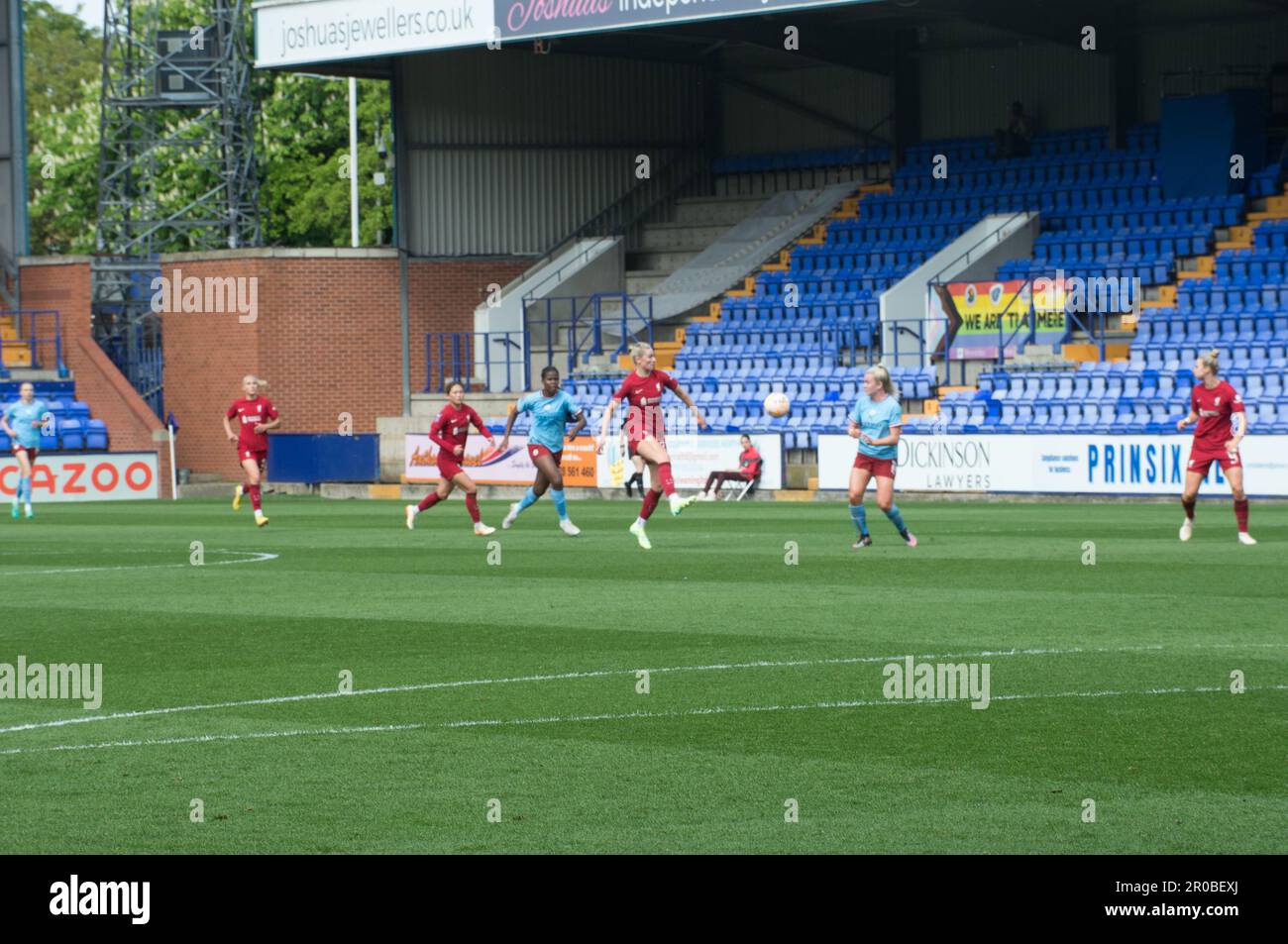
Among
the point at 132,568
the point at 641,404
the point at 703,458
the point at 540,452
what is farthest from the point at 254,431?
the point at 703,458

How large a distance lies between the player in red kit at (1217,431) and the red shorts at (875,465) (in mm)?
3098

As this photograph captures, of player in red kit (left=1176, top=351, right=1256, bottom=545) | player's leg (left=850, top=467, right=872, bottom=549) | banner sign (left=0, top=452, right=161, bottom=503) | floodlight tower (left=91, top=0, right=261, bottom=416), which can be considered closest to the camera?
player's leg (left=850, top=467, right=872, bottom=549)

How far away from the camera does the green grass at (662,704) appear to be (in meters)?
8.23

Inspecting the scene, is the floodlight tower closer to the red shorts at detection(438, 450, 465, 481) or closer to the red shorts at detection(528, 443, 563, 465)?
the red shorts at detection(438, 450, 465, 481)

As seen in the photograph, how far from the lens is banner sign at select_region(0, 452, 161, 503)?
3938 cm

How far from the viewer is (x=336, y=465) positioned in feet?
144

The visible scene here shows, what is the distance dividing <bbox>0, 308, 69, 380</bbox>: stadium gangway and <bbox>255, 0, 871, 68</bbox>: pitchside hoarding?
316 inches

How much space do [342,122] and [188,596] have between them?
53237 mm

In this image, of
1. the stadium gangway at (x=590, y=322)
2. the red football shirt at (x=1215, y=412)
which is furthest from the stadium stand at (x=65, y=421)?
the red football shirt at (x=1215, y=412)

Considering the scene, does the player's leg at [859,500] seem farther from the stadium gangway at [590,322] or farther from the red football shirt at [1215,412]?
the stadium gangway at [590,322]

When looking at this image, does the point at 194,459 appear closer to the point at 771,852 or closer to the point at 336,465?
the point at 336,465
